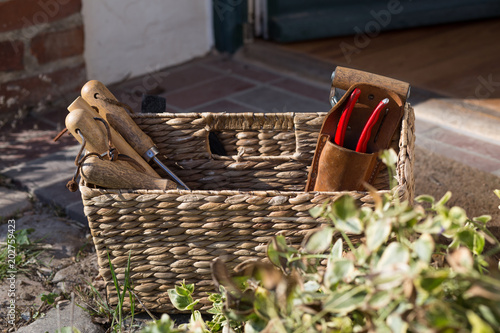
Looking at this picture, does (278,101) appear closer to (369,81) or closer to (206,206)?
(369,81)

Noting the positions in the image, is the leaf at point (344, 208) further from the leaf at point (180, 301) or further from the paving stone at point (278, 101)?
the paving stone at point (278, 101)

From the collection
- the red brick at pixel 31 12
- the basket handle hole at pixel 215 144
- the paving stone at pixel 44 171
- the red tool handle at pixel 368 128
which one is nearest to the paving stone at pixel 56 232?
the paving stone at pixel 44 171

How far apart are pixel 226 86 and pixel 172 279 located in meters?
1.83

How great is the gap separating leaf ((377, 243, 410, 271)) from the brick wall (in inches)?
93.8

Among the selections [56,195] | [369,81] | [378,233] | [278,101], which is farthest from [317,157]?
[278,101]

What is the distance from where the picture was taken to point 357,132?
151cm

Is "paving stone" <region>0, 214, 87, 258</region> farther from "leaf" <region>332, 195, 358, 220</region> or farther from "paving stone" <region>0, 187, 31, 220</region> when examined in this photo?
"leaf" <region>332, 195, 358, 220</region>

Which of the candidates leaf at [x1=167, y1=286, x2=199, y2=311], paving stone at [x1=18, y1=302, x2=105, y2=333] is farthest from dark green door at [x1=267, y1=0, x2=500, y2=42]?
leaf at [x1=167, y1=286, x2=199, y2=311]

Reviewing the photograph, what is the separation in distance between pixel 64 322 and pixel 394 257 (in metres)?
1.01

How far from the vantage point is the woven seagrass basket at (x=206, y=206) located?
1.22 meters

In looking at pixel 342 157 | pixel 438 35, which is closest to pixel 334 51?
pixel 438 35

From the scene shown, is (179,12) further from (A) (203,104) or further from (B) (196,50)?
(A) (203,104)

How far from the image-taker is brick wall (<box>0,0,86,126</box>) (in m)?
2.65

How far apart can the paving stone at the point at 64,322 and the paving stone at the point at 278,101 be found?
59.4 inches
